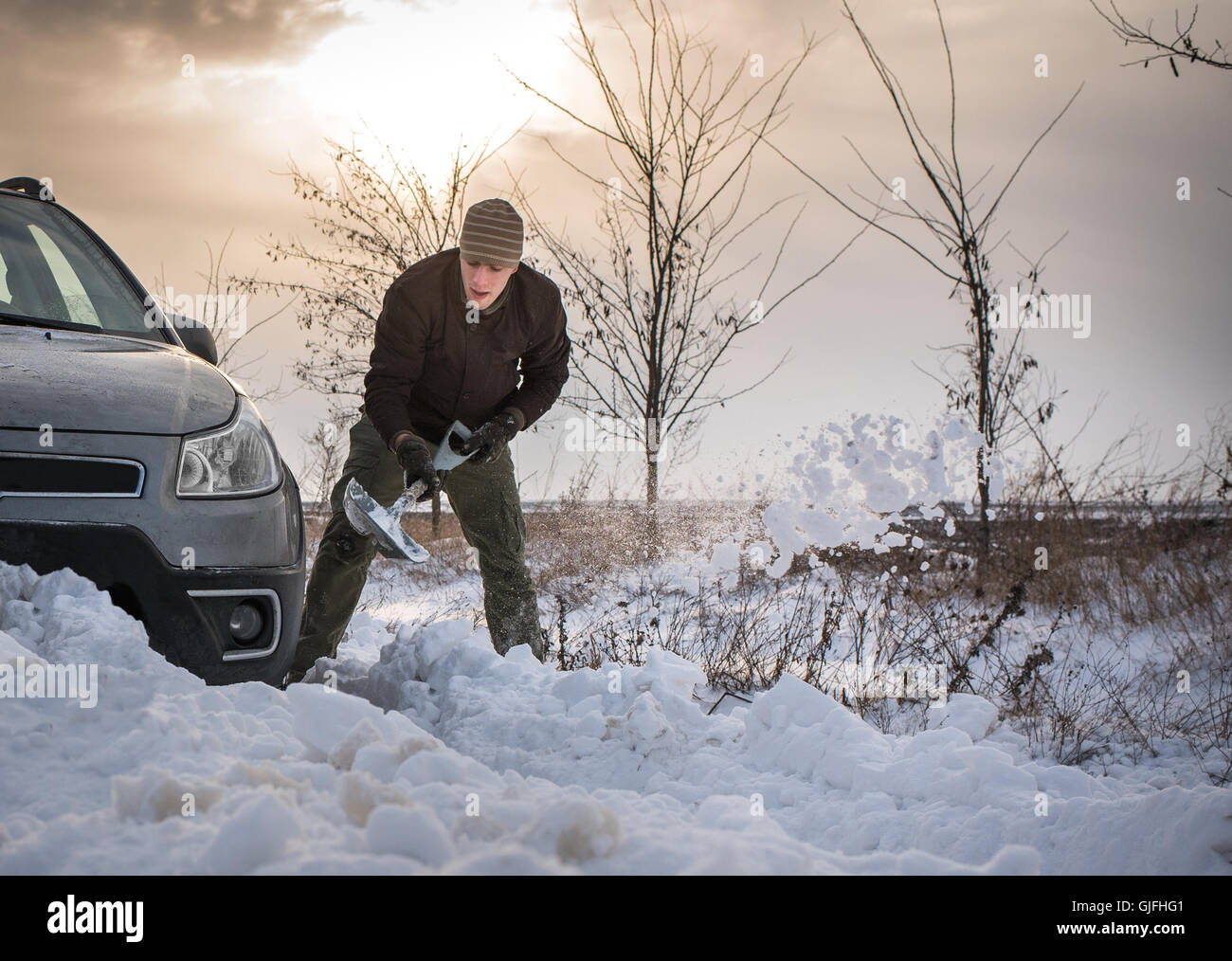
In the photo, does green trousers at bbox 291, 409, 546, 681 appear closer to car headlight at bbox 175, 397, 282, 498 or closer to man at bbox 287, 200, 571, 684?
man at bbox 287, 200, 571, 684

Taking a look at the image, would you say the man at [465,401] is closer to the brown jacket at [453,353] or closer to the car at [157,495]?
the brown jacket at [453,353]

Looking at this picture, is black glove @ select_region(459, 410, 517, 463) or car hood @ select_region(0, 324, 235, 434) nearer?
car hood @ select_region(0, 324, 235, 434)

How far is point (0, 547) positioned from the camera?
7.38 feet

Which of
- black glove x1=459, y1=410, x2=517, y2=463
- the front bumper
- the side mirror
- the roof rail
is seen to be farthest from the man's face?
the front bumper

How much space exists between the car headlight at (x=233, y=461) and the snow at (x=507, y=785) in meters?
0.39

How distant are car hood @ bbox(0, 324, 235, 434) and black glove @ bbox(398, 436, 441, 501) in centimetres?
102

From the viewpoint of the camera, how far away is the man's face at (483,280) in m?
3.85

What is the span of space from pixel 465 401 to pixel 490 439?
308 mm

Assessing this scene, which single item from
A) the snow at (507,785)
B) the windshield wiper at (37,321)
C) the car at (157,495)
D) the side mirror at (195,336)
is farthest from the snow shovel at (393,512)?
the windshield wiper at (37,321)

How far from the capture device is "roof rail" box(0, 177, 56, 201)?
11.5ft

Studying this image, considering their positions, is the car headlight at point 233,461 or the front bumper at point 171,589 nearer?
the front bumper at point 171,589

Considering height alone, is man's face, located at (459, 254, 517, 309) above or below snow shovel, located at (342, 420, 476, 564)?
above

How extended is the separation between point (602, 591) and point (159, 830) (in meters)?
6.17
